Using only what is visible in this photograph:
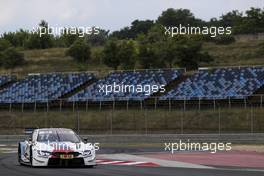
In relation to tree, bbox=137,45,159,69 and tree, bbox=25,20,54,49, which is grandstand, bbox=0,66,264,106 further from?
tree, bbox=25,20,54,49

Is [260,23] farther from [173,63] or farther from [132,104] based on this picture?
[132,104]

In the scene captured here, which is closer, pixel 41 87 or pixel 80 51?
pixel 41 87

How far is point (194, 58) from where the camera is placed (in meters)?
78.2

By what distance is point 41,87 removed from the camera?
6256 centimetres

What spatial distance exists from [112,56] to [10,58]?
15.6 metres

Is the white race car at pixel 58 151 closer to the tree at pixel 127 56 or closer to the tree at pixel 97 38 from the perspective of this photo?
the tree at pixel 127 56

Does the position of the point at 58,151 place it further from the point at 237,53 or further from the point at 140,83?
the point at 237,53

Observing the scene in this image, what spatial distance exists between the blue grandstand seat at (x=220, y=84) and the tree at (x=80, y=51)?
30.6 metres

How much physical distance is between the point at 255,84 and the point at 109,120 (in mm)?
13849

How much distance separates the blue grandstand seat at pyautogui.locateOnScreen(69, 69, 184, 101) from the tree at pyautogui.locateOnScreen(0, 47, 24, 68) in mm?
26606

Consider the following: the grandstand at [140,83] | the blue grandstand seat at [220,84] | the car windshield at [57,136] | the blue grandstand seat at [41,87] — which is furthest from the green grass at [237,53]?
the car windshield at [57,136]

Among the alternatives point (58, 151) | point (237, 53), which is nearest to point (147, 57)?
point (237, 53)

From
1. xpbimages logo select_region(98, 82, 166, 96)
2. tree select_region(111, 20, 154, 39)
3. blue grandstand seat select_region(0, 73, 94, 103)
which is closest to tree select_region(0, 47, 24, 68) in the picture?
blue grandstand seat select_region(0, 73, 94, 103)

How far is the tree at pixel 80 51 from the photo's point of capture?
8875cm
